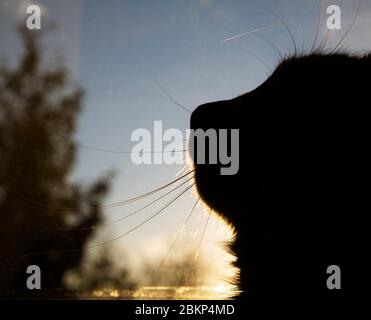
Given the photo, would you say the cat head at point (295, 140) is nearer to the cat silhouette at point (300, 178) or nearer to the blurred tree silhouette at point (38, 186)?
the cat silhouette at point (300, 178)

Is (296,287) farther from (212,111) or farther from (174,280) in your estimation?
(212,111)

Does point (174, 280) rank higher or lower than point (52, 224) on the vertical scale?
lower

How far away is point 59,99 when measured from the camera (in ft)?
4.21

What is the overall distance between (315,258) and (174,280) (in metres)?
0.34

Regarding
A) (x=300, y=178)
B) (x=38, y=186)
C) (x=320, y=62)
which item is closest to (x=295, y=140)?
(x=300, y=178)

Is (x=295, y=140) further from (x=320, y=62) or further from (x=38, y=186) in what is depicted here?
(x=38, y=186)

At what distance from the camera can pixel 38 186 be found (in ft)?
3.82

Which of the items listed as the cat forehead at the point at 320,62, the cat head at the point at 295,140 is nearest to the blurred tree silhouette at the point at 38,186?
the cat head at the point at 295,140

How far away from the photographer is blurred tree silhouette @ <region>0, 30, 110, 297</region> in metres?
1.08

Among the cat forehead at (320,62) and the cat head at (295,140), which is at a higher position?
the cat forehead at (320,62)

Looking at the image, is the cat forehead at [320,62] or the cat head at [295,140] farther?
the cat forehead at [320,62]

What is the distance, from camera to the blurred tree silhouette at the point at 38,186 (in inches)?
42.7

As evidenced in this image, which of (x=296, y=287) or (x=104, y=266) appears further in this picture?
(x=104, y=266)
